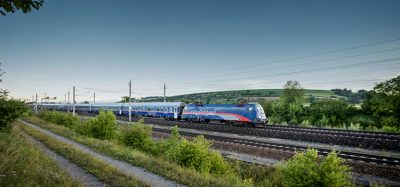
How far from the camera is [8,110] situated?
21.9 meters

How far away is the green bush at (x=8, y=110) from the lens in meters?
21.1

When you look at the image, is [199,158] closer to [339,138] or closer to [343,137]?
[339,138]

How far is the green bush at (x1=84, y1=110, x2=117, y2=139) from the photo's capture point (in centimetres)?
2369

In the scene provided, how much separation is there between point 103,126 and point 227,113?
16.7 metres

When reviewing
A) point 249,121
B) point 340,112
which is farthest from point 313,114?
point 249,121

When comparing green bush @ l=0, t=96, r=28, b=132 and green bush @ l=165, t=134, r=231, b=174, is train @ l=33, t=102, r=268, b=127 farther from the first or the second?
green bush @ l=165, t=134, r=231, b=174

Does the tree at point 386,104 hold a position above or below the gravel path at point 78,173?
above

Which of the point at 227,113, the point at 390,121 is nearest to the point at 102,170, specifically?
the point at 227,113

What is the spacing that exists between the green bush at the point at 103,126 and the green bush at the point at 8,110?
6310 mm

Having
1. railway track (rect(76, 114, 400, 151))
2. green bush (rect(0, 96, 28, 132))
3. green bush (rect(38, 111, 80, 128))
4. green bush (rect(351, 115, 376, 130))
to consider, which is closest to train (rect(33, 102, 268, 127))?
railway track (rect(76, 114, 400, 151))

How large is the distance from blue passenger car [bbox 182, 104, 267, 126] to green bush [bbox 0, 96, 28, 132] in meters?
22.8

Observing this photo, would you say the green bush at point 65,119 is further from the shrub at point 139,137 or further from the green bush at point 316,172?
the green bush at point 316,172

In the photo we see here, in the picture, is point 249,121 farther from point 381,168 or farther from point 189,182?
point 189,182

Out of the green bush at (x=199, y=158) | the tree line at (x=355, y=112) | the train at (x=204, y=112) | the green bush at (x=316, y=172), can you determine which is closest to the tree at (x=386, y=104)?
the tree line at (x=355, y=112)
